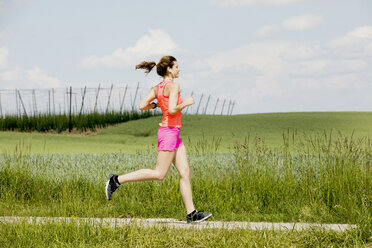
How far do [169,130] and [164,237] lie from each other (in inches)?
48.8

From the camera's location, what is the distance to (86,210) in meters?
6.50

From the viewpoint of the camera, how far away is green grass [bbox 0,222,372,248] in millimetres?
4602

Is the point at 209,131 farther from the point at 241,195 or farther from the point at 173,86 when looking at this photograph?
the point at 173,86

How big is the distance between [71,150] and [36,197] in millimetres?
8443

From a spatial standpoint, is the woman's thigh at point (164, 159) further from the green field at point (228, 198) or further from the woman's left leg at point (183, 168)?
the green field at point (228, 198)

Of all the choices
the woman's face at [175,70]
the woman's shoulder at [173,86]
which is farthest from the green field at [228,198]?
the woman's face at [175,70]

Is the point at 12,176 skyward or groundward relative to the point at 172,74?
groundward

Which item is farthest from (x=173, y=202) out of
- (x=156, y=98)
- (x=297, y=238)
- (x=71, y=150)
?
(x=71, y=150)

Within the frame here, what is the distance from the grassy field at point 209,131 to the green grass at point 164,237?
10.4 meters

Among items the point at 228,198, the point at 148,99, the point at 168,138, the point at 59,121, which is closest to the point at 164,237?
the point at 168,138

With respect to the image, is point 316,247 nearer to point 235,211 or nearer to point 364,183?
point 235,211

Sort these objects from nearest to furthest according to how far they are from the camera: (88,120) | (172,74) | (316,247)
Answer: (316,247) → (172,74) → (88,120)

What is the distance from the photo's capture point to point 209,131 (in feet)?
62.7

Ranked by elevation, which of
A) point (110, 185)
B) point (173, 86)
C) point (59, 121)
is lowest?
point (110, 185)
